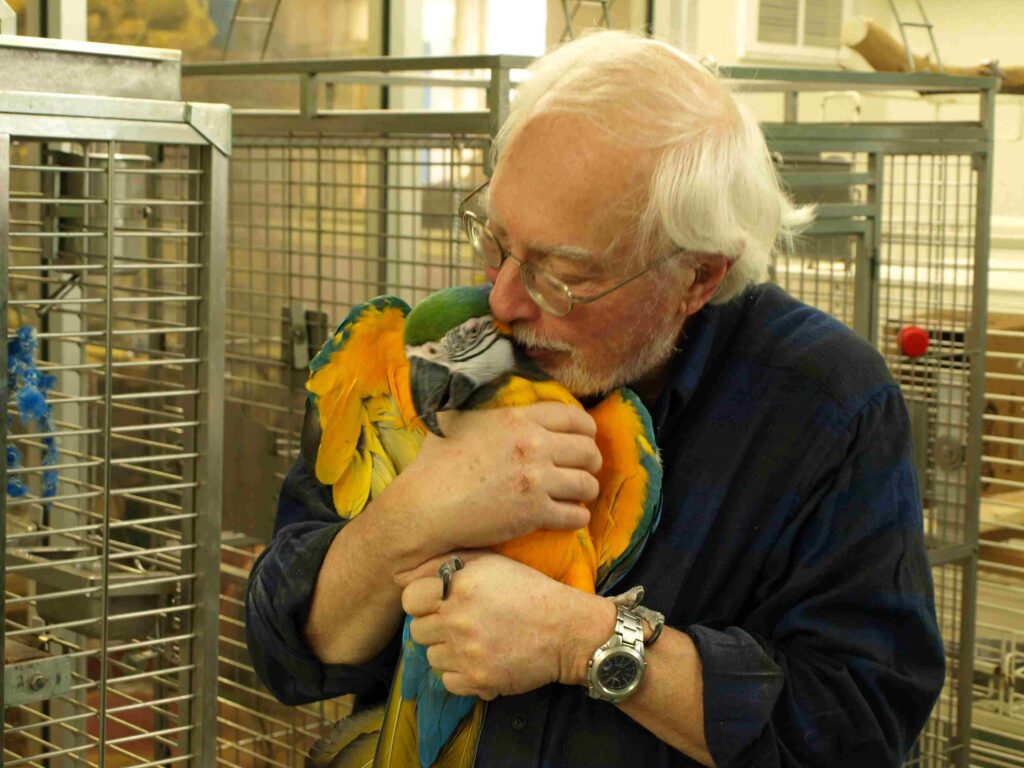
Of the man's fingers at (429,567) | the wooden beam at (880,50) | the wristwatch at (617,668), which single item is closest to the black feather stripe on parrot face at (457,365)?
the man's fingers at (429,567)

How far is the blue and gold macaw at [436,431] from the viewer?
1.03m

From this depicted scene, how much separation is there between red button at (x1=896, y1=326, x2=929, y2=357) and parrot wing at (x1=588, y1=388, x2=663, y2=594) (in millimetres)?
1279

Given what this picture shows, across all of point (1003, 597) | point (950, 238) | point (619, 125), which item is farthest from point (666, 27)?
point (619, 125)

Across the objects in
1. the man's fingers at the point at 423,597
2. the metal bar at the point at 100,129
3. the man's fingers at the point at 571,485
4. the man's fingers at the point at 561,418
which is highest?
the metal bar at the point at 100,129

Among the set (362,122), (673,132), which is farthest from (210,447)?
(362,122)

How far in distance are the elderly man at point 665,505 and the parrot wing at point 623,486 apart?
2 cm

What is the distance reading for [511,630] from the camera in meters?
0.99

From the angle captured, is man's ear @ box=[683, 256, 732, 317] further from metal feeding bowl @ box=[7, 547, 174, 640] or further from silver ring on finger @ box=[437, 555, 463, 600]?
metal feeding bowl @ box=[7, 547, 174, 640]

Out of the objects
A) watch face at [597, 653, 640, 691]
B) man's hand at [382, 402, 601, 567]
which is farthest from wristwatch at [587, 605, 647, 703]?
man's hand at [382, 402, 601, 567]

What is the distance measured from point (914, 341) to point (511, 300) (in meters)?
1.39

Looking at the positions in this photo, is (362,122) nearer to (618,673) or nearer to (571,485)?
(571,485)

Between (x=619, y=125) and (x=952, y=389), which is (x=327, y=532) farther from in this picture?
(x=952, y=389)

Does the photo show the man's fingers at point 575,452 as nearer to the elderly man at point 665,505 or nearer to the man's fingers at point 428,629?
the elderly man at point 665,505

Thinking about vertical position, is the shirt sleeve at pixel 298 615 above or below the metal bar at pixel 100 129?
below
